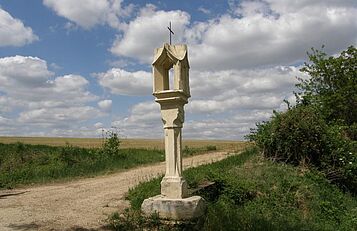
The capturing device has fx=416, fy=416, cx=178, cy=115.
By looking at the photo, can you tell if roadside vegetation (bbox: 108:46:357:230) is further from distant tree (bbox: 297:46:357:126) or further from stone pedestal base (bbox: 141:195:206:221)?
distant tree (bbox: 297:46:357:126)

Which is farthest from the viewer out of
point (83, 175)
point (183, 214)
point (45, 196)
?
point (83, 175)

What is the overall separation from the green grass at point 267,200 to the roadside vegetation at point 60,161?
6391mm

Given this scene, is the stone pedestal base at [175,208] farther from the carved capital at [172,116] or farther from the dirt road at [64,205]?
the carved capital at [172,116]

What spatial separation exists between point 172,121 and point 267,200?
4146 mm

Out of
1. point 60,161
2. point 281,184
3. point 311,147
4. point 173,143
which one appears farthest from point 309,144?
point 60,161

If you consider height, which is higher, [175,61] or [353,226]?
[175,61]

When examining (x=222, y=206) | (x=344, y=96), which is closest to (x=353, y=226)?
(x=222, y=206)

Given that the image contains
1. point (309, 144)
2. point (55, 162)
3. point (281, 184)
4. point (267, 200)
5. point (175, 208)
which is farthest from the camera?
point (55, 162)

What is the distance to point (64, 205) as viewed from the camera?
9.95 metres

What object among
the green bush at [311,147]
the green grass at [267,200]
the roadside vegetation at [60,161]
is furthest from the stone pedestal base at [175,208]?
the roadside vegetation at [60,161]

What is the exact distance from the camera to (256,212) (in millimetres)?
9406

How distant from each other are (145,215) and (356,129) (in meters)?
16.6

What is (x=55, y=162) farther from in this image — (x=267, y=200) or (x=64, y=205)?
(x=267, y=200)

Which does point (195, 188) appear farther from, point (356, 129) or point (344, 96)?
point (344, 96)
